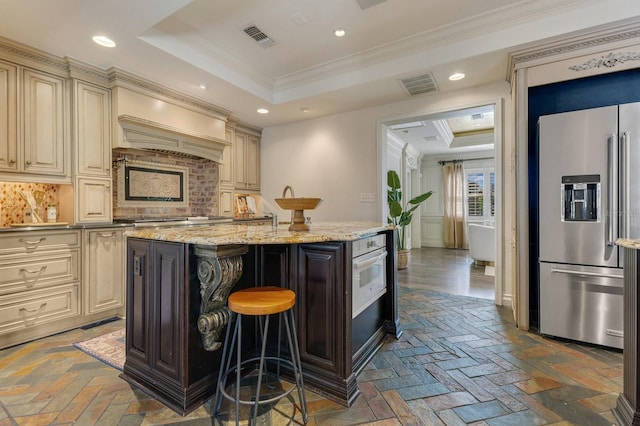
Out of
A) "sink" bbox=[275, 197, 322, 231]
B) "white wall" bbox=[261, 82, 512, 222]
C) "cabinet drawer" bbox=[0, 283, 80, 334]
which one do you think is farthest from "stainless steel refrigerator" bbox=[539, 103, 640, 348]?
"cabinet drawer" bbox=[0, 283, 80, 334]

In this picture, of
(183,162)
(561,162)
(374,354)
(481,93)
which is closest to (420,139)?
(481,93)

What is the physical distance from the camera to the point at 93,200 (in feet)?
10.1

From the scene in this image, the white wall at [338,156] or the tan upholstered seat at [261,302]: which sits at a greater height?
the white wall at [338,156]

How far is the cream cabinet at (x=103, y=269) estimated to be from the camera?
9.64 feet

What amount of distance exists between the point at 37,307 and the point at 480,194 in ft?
29.2

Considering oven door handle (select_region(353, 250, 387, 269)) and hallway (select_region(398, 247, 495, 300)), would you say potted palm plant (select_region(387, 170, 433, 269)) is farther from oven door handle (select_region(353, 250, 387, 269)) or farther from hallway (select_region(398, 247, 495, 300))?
oven door handle (select_region(353, 250, 387, 269))

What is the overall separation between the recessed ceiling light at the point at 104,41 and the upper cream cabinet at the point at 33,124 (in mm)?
662

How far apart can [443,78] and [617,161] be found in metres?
1.85

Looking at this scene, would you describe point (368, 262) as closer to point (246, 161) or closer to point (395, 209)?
point (395, 209)

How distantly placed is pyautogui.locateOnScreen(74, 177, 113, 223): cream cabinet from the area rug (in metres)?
1.17

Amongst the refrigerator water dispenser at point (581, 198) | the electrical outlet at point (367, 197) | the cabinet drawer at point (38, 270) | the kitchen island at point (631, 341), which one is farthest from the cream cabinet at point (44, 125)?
the refrigerator water dispenser at point (581, 198)

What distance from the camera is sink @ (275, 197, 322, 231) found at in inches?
78.8

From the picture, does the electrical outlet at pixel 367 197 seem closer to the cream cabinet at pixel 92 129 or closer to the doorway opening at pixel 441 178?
the doorway opening at pixel 441 178

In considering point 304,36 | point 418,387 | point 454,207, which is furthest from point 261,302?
point 454,207
